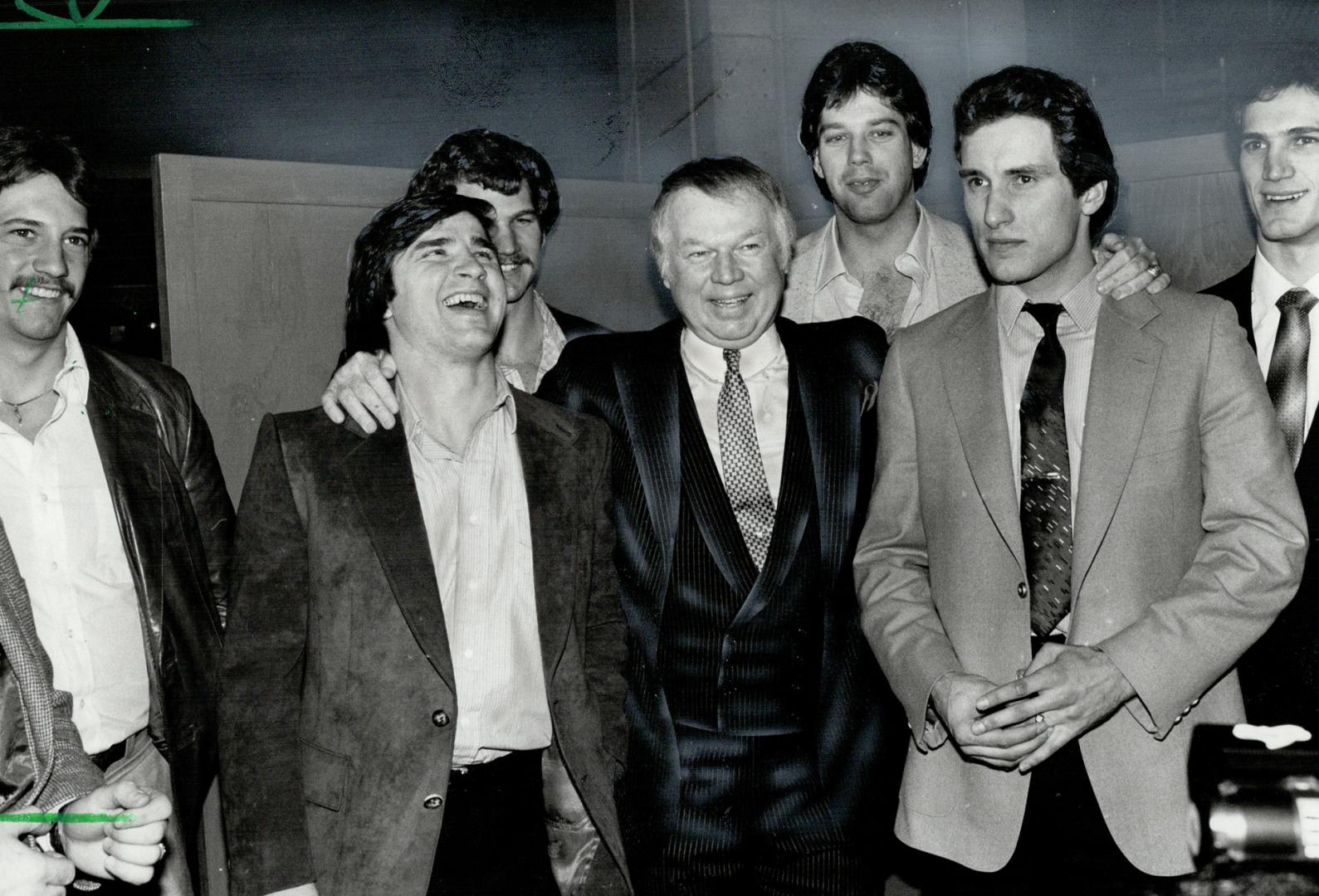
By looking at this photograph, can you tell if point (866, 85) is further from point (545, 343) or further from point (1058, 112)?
point (545, 343)

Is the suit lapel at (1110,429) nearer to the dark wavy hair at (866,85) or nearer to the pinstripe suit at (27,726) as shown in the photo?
the dark wavy hair at (866,85)

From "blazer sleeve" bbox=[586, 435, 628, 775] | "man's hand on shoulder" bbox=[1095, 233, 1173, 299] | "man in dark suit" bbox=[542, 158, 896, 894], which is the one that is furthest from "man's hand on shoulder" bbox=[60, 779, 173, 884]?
"man's hand on shoulder" bbox=[1095, 233, 1173, 299]

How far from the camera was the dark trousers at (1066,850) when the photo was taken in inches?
84.5

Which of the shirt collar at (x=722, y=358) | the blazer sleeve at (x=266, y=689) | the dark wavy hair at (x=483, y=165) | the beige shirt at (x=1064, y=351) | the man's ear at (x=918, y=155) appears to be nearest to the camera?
the blazer sleeve at (x=266, y=689)

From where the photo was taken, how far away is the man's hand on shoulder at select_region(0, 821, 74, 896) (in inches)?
64.0

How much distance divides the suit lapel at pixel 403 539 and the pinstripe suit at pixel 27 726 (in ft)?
1.90

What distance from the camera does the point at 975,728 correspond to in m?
2.09

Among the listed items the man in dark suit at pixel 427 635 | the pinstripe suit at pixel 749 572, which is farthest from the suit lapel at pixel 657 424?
the man in dark suit at pixel 427 635

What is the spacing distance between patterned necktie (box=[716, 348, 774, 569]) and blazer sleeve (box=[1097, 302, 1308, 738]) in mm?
701

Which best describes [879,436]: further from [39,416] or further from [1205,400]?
[39,416]

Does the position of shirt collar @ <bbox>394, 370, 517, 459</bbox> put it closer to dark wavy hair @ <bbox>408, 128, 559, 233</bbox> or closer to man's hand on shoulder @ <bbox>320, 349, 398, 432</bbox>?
man's hand on shoulder @ <bbox>320, 349, 398, 432</bbox>

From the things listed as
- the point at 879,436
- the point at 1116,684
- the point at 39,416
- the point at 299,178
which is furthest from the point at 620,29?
the point at 1116,684

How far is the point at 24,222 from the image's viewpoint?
2.35 metres

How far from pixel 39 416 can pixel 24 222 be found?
405mm
